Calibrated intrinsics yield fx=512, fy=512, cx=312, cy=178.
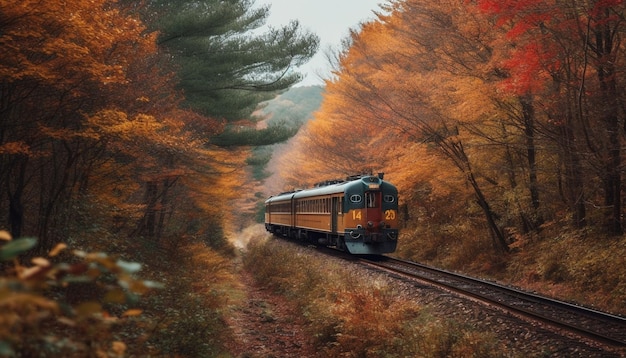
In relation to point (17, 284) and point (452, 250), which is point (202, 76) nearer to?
point (452, 250)

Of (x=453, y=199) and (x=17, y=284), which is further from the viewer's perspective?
(x=453, y=199)

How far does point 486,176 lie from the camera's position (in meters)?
16.0

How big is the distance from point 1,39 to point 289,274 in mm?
11428

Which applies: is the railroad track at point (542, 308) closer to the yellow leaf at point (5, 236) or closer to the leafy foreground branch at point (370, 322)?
the leafy foreground branch at point (370, 322)

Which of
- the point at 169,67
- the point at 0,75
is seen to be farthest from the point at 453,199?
the point at 0,75

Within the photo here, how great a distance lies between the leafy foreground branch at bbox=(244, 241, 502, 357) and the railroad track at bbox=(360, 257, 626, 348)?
139 cm

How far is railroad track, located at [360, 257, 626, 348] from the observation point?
7.71 meters

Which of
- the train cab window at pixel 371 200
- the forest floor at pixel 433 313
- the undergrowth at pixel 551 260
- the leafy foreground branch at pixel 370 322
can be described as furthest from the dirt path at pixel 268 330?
the undergrowth at pixel 551 260

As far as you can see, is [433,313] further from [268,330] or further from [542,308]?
[268,330]

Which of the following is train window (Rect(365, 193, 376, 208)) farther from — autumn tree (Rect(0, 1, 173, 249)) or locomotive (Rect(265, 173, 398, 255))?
autumn tree (Rect(0, 1, 173, 249))

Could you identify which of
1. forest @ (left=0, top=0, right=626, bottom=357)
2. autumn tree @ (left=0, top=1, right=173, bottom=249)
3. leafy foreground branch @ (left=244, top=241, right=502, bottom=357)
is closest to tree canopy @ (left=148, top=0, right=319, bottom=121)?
forest @ (left=0, top=0, right=626, bottom=357)

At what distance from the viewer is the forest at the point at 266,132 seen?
834 centimetres

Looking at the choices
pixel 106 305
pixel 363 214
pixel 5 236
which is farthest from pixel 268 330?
pixel 5 236

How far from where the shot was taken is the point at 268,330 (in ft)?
38.2
